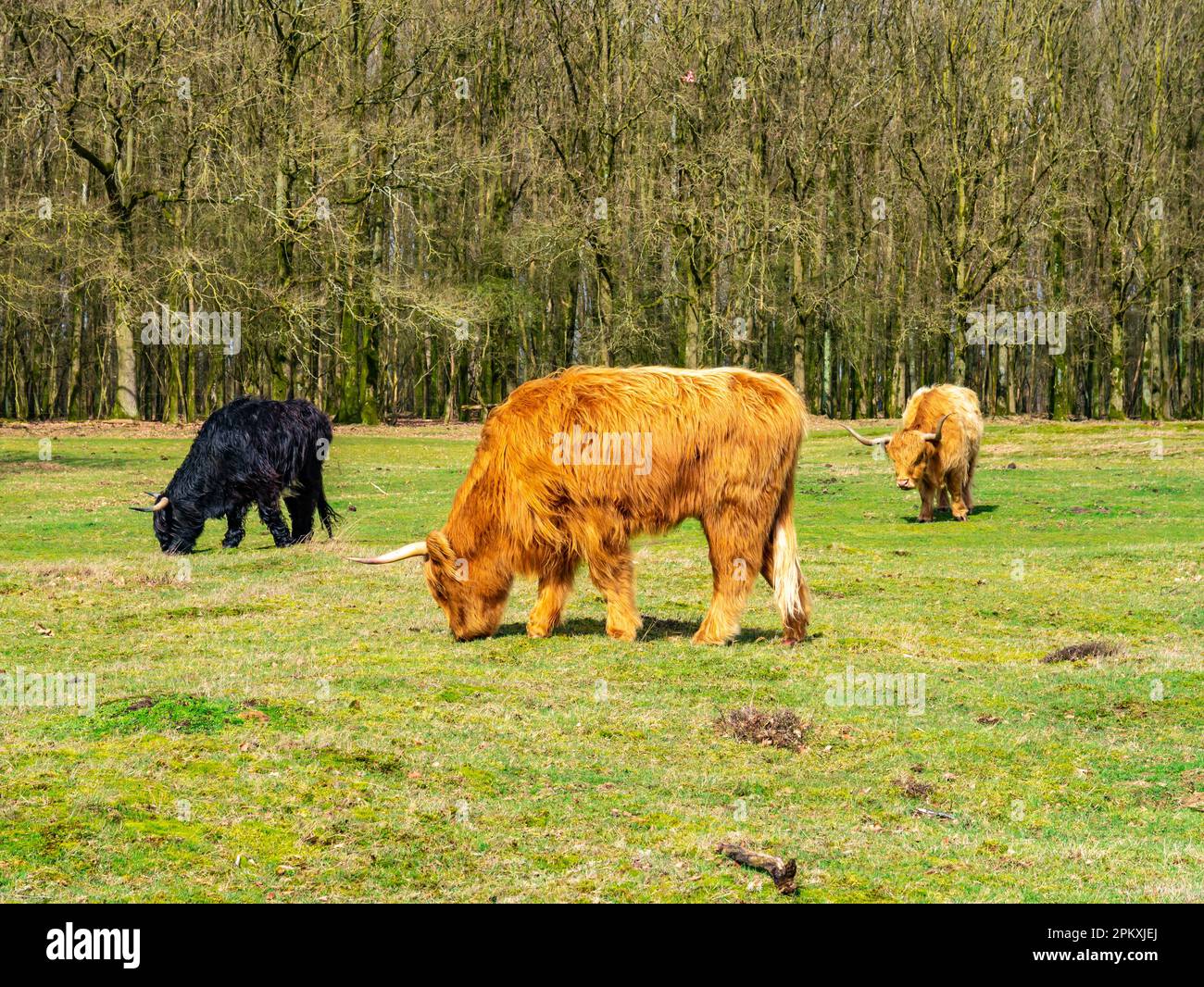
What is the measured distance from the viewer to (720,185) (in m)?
52.3

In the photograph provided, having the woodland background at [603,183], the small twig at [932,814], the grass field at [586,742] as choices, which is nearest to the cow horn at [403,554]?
the grass field at [586,742]

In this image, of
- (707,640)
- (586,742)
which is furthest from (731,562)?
(586,742)

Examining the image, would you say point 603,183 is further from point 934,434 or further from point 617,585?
point 617,585

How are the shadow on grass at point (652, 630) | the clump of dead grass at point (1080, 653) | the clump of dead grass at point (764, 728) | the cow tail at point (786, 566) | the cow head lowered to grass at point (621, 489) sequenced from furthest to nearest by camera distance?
1. the shadow on grass at point (652, 630)
2. the clump of dead grass at point (1080, 653)
3. the cow tail at point (786, 566)
4. the cow head lowered to grass at point (621, 489)
5. the clump of dead grass at point (764, 728)

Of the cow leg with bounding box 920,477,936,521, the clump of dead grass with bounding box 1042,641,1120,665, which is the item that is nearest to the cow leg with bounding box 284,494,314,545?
the cow leg with bounding box 920,477,936,521

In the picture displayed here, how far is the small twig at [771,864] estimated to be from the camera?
669cm

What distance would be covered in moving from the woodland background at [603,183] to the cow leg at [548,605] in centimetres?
3001

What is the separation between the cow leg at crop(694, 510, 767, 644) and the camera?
1190cm

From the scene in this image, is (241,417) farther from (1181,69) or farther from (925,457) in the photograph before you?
(1181,69)

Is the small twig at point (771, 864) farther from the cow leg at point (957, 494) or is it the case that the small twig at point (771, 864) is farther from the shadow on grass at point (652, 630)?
the cow leg at point (957, 494)

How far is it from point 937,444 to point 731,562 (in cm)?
1366

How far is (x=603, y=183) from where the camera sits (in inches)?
2052

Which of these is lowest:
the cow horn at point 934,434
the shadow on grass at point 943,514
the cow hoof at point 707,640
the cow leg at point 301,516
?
the shadow on grass at point 943,514

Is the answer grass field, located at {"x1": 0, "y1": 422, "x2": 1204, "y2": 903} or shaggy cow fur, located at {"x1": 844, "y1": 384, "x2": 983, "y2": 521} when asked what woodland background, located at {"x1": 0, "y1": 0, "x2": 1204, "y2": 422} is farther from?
grass field, located at {"x1": 0, "y1": 422, "x2": 1204, "y2": 903}
